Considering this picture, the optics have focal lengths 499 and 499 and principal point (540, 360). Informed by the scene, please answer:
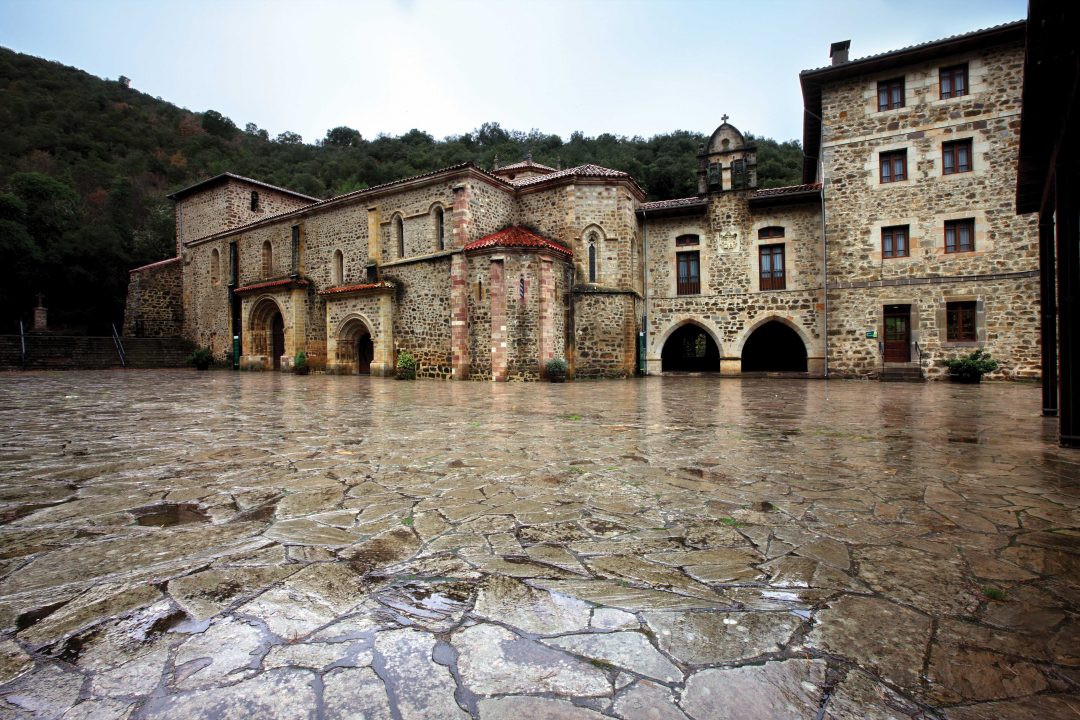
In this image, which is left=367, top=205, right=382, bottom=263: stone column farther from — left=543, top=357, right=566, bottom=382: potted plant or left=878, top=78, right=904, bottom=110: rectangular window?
left=878, top=78, right=904, bottom=110: rectangular window

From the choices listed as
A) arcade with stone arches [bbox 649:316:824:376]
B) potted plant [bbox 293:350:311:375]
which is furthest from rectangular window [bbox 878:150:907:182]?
potted plant [bbox 293:350:311:375]

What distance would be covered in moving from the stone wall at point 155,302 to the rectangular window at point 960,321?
37861 millimetres

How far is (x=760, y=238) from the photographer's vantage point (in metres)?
19.4

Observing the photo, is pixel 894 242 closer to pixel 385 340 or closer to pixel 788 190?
pixel 788 190

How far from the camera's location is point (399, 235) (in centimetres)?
2002

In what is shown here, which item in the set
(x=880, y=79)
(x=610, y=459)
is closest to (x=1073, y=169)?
(x=610, y=459)

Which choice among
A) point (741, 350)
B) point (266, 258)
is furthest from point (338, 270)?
point (741, 350)

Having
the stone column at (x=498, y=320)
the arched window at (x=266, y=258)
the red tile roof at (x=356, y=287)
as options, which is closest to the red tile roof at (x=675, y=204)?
the stone column at (x=498, y=320)

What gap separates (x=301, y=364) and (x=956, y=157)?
1019 inches

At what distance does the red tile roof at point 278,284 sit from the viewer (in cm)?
2262

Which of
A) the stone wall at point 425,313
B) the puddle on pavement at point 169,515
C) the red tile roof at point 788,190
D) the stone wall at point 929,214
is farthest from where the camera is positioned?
the red tile roof at point 788,190

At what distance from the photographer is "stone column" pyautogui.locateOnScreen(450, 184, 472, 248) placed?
17.6 m

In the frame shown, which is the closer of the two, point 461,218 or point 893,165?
point 893,165

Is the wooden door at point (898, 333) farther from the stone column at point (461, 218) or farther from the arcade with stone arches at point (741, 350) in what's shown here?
the stone column at point (461, 218)
